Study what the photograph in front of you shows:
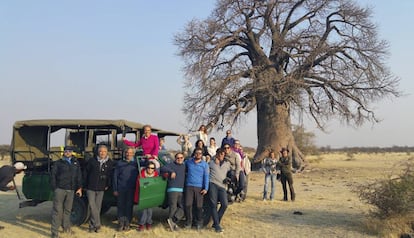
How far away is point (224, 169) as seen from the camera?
9.48 metres

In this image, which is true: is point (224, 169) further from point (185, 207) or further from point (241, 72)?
point (241, 72)

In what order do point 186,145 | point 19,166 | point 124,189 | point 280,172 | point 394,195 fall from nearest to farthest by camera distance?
point 394,195, point 124,189, point 19,166, point 186,145, point 280,172

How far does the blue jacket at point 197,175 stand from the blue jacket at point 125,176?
1.06 metres

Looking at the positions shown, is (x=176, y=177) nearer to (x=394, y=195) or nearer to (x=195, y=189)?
(x=195, y=189)

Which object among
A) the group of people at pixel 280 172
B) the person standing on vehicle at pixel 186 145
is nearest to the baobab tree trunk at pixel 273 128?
the group of people at pixel 280 172

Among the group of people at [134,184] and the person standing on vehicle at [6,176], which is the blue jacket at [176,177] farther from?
the person standing on vehicle at [6,176]

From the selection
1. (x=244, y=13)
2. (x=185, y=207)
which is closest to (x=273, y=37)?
(x=244, y=13)

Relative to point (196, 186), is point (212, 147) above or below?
above

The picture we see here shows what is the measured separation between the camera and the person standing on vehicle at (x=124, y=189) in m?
8.98

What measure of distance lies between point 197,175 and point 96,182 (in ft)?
6.52

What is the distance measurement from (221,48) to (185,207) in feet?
50.5

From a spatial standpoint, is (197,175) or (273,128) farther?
(273,128)

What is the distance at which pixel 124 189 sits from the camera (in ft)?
29.5

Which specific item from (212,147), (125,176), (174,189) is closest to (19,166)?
(125,176)
